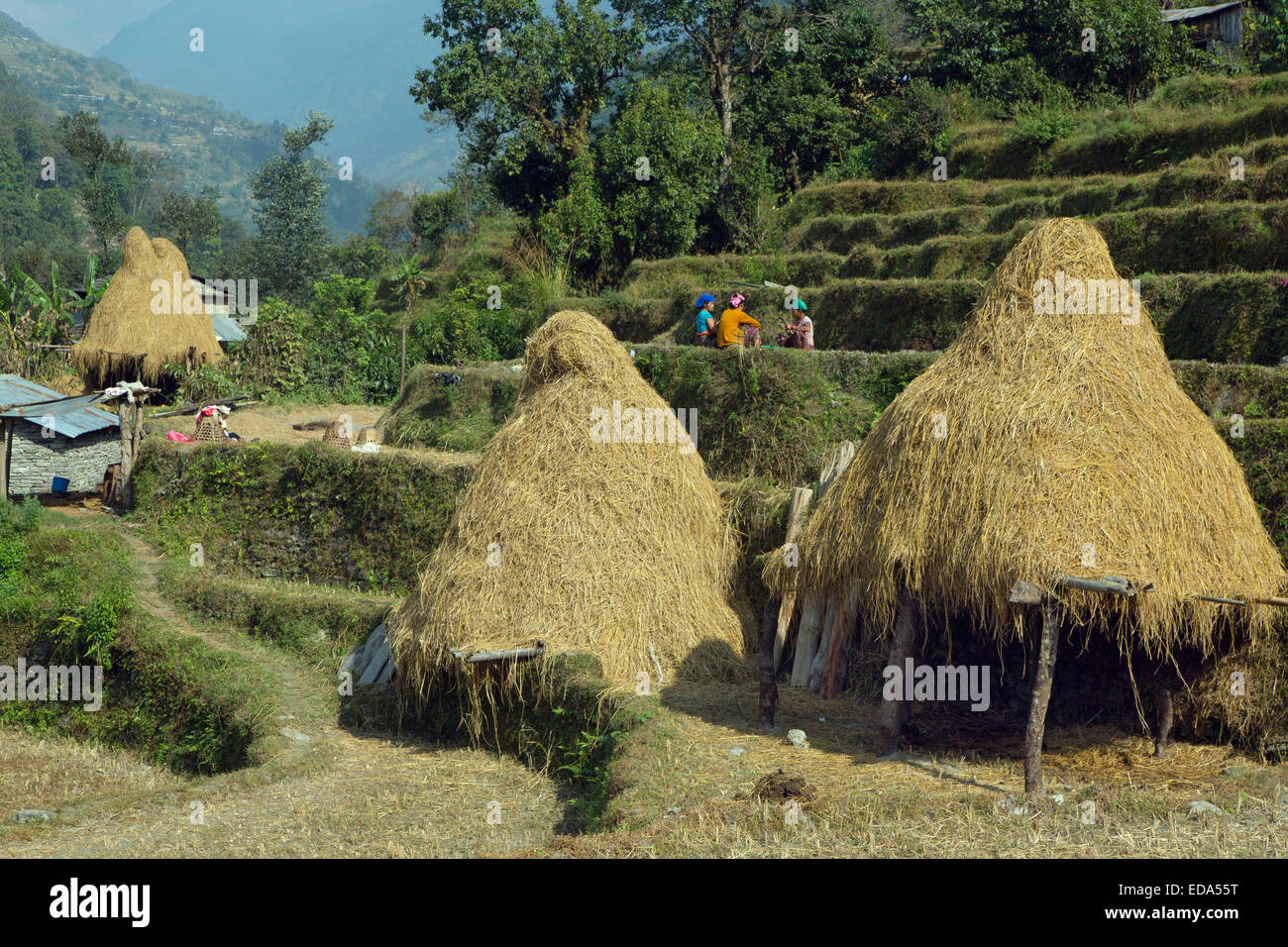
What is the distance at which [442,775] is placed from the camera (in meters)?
10.5

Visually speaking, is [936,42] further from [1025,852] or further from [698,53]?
[1025,852]

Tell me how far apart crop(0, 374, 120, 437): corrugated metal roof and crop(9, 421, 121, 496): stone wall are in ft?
0.65

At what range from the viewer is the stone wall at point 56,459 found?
19.7 meters

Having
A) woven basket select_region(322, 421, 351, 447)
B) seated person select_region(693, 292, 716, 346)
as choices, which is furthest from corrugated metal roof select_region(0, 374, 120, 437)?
seated person select_region(693, 292, 716, 346)

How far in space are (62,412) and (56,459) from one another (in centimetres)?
83

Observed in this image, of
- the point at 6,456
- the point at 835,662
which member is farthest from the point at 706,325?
the point at 6,456

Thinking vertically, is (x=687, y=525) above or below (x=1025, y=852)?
above

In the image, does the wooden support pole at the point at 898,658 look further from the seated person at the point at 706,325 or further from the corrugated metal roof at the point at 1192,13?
the corrugated metal roof at the point at 1192,13

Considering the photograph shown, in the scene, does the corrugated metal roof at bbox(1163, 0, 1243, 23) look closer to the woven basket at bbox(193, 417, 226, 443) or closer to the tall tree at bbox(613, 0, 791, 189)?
the tall tree at bbox(613, 0, 791, 189)

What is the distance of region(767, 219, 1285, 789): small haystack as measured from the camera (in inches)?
317

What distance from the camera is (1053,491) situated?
26.8 ft

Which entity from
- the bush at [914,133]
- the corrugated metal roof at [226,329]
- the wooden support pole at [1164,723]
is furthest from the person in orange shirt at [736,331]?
the corrugated metal roof at [226,329]
